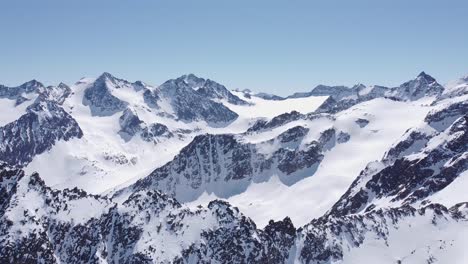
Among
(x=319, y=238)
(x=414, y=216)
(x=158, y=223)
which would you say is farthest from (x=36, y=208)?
(x=414, y=216)

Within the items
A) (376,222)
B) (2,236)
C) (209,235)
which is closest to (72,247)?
(2,236)

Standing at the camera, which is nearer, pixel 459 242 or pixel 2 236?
pixel 2 236

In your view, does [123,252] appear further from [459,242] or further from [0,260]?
[459,242]

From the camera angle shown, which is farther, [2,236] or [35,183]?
[35,183]

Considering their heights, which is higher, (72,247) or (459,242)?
(459,242)

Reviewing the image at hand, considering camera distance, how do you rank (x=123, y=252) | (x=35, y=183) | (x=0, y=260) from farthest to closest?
(x=35, y=183)
(x=123, y=252)
(x=0, y=260)

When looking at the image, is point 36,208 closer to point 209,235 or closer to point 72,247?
point 72,247

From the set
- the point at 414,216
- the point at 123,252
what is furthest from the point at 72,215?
the point at 414,216

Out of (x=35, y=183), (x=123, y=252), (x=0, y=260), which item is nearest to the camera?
(x=0, y=260)

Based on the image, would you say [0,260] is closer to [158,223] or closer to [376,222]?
[158,223]
